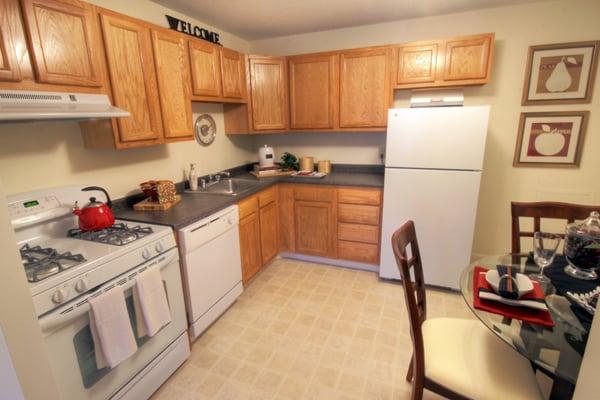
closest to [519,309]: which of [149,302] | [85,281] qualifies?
[149,302]

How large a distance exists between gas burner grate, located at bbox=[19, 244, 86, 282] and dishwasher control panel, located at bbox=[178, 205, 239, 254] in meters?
0.56

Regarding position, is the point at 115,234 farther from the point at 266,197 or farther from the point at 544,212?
the point at 544,212

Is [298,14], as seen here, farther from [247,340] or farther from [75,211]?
[247,340]

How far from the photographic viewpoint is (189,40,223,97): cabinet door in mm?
2318

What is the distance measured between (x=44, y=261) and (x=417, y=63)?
9.74 ft

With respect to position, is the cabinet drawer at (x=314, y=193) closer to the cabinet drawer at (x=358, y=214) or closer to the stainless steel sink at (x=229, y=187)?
the cabinet drawer at (x=358, y=214)

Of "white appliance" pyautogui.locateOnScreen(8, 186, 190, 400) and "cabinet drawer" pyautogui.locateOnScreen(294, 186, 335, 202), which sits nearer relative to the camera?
"white appliance" pyautogui.locateOnScreen(8, 186, 190, 400)

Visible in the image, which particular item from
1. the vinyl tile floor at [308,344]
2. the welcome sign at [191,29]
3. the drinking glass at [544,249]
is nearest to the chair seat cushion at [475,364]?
the drinking glass at [544,249]

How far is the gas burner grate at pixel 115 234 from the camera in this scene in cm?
154

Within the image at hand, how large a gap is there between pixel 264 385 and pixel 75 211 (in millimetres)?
1480

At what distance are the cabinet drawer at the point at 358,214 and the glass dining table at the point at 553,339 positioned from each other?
5.13ft

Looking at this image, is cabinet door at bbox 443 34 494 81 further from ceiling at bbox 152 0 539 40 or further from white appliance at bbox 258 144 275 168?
white appliance at bbox 258 144 275 168

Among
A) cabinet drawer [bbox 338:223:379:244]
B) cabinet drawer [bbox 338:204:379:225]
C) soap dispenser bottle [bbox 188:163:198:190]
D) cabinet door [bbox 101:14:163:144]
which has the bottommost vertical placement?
cabinet drawer [bbox 338:223:379:244]

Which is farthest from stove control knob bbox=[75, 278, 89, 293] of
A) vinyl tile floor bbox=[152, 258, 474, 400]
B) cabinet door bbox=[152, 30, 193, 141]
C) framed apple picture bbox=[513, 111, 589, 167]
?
framed apple picture bbox=[513, 111, 589, 167]
